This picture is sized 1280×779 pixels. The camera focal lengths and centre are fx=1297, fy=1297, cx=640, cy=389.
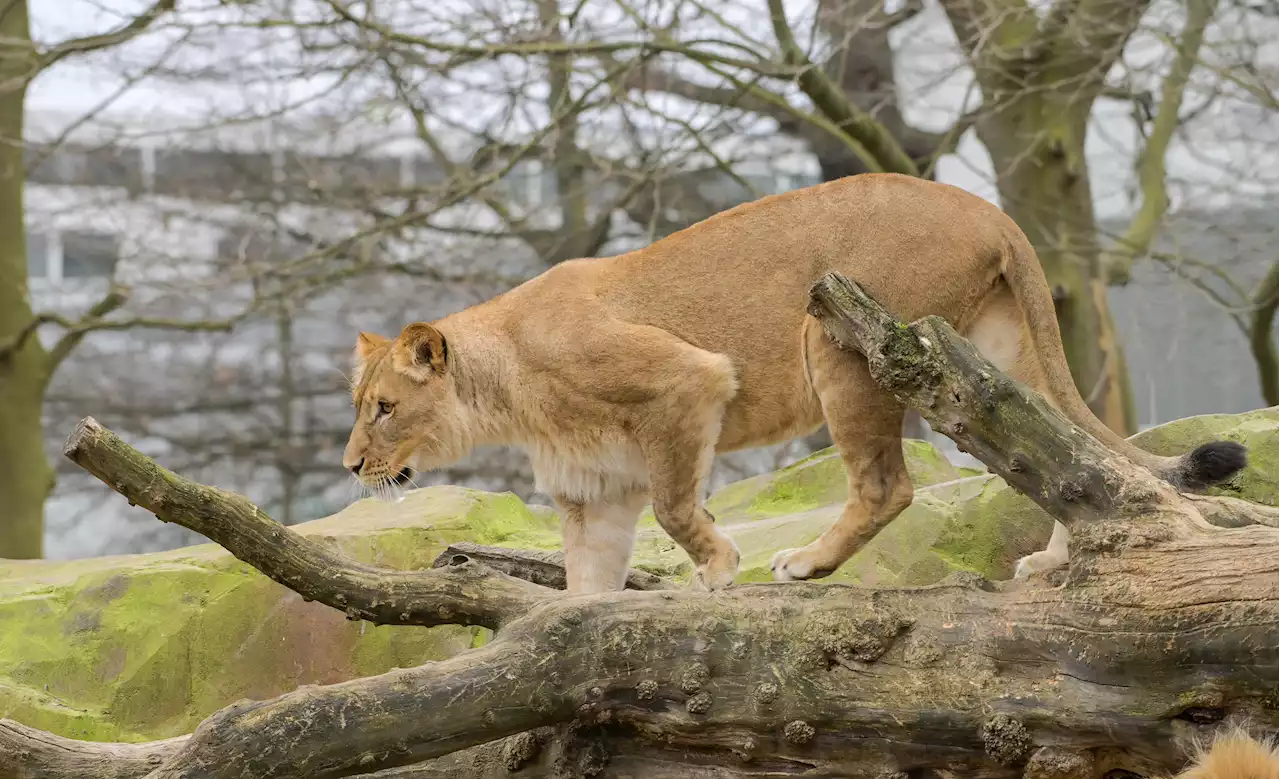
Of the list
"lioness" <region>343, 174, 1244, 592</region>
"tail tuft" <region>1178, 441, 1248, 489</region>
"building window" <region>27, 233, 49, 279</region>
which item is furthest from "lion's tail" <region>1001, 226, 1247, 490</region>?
"building window" <region>27, 233, 49, 279</region>

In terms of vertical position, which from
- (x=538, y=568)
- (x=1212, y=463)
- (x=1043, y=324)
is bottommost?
(x=538, y=568)

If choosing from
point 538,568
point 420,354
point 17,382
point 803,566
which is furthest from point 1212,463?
point 17,382

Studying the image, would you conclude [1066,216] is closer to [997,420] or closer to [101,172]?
[997,420]

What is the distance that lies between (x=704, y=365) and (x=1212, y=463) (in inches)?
59.5

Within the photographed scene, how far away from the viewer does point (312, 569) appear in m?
3.45

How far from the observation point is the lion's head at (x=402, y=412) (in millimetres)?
4484

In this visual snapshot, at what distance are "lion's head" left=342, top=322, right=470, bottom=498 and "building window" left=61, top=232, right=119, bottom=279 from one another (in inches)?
276

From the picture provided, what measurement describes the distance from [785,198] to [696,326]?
51cm

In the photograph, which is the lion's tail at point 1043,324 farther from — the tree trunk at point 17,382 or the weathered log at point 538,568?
the tree trunk at point 17,382

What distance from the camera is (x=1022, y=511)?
Answer: 16.6ft

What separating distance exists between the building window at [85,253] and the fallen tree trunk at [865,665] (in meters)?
7.99

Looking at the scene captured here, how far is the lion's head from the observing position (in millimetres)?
4484

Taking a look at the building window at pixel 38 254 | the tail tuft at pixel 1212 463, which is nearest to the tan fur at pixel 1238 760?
the tail tuft at pixel 1212 463

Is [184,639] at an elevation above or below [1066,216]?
below
